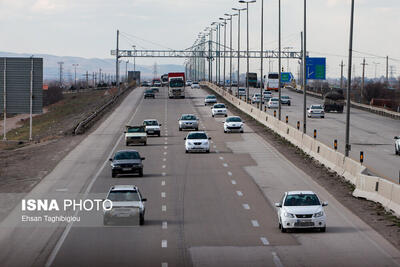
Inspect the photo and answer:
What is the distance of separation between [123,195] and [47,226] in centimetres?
306

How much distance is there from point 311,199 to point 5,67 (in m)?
43.5

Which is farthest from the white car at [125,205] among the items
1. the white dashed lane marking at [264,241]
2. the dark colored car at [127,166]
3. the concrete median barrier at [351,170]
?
the dark colored car at [127,166]

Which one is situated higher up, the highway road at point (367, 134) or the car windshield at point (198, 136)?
the car windshield at point (198, 136)

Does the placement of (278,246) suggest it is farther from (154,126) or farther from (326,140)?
(154,126)

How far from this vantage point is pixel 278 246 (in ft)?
76.4

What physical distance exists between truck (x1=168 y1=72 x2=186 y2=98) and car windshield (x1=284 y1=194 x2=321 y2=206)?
3785 inches

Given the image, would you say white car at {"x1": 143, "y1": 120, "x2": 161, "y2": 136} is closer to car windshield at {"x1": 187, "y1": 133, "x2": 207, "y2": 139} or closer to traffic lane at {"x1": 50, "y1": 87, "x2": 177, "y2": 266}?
car windshield at {"x1": 187, "y1": 133, "x2": 207, "y2": 139}

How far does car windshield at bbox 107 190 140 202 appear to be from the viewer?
26.4m

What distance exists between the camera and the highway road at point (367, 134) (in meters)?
45.8

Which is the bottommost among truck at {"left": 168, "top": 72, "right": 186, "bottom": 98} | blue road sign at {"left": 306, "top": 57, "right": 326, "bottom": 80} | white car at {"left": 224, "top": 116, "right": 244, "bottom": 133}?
white car at {"left": 224, "top": 116, "right": 244, "bottom": 133}

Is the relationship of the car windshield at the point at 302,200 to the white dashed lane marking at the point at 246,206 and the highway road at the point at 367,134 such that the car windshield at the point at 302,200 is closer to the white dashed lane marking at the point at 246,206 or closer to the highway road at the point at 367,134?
the white dashed lane marking at the point at 246,206

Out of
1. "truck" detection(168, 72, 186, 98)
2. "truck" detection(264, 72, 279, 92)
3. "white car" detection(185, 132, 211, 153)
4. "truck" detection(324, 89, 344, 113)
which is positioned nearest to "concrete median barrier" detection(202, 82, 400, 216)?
"white car" detection(185, 132, 211, 153)

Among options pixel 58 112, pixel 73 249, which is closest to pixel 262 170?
pixel 73 249

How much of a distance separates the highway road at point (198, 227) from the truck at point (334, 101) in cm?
4984
